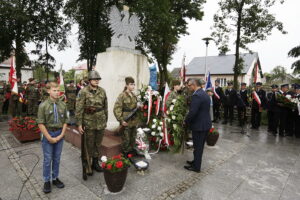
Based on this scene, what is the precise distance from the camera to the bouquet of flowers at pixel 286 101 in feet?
23.4

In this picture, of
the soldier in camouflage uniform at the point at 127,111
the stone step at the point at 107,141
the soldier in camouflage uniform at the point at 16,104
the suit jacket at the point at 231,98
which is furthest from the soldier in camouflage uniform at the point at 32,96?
the suit jacket at the point at 231,98

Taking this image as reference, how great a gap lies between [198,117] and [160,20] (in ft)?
39.4

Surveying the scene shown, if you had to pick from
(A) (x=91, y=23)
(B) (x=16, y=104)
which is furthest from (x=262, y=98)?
(A) (x=91, y=23)

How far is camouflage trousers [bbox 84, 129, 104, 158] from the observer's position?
3.64 m

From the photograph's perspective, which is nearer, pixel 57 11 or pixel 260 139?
pixel 260 139

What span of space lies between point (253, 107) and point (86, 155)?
8.24 m

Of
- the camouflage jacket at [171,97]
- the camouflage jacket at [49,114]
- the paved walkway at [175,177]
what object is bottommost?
the paved walkway at [175,177]

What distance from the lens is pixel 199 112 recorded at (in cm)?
382

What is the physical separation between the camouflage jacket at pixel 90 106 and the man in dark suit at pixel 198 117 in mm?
1829

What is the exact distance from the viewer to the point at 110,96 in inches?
215

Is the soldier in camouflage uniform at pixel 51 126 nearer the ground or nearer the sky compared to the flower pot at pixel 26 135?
nearer the sky

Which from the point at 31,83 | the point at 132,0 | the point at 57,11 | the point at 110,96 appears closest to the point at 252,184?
the point at 110,96

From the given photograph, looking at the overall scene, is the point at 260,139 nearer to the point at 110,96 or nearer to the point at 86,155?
the point at 110,96

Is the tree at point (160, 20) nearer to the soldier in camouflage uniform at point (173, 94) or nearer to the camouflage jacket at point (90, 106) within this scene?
the soldier in camouflage uniform at point (173, 94)
